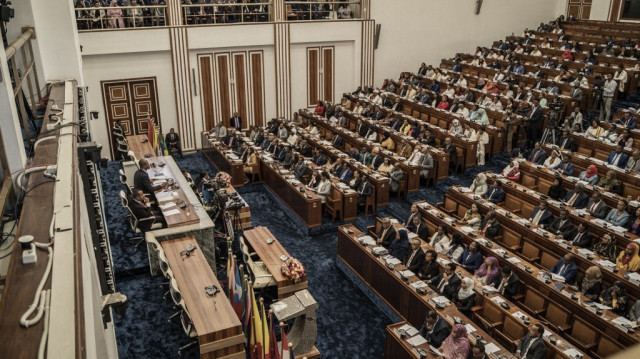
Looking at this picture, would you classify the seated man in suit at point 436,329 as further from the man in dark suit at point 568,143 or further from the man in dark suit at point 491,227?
the man in dark suit at point 568,143

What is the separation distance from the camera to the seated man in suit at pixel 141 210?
29.2 ft

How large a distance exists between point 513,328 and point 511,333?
0.09m

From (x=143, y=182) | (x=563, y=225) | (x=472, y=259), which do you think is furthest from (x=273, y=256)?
(x=563, y=225)

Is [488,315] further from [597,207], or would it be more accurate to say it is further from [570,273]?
[597,207]

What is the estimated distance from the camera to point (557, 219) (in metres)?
8.79

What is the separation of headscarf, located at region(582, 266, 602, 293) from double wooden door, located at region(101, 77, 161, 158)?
11742 mm

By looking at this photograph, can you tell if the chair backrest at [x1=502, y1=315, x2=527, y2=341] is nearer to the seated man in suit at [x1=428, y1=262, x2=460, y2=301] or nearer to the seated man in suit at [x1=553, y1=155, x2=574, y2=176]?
the seated man in suit at [x1=428, y1=262, x2=460, y2=301]

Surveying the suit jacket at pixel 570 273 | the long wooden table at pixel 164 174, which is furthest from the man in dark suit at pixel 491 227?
the long wooden table at pixel 164 174

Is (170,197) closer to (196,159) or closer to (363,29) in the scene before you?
(196,159)

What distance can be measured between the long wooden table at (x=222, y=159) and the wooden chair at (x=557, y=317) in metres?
7.63

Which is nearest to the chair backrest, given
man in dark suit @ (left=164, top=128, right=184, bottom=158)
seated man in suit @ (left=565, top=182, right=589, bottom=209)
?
seated man in suit @ (left=565, top=182, right=589, bottom=209)

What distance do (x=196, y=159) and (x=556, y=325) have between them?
1086cm

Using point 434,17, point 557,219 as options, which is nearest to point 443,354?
point 557,219

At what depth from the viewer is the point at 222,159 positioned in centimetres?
1336
